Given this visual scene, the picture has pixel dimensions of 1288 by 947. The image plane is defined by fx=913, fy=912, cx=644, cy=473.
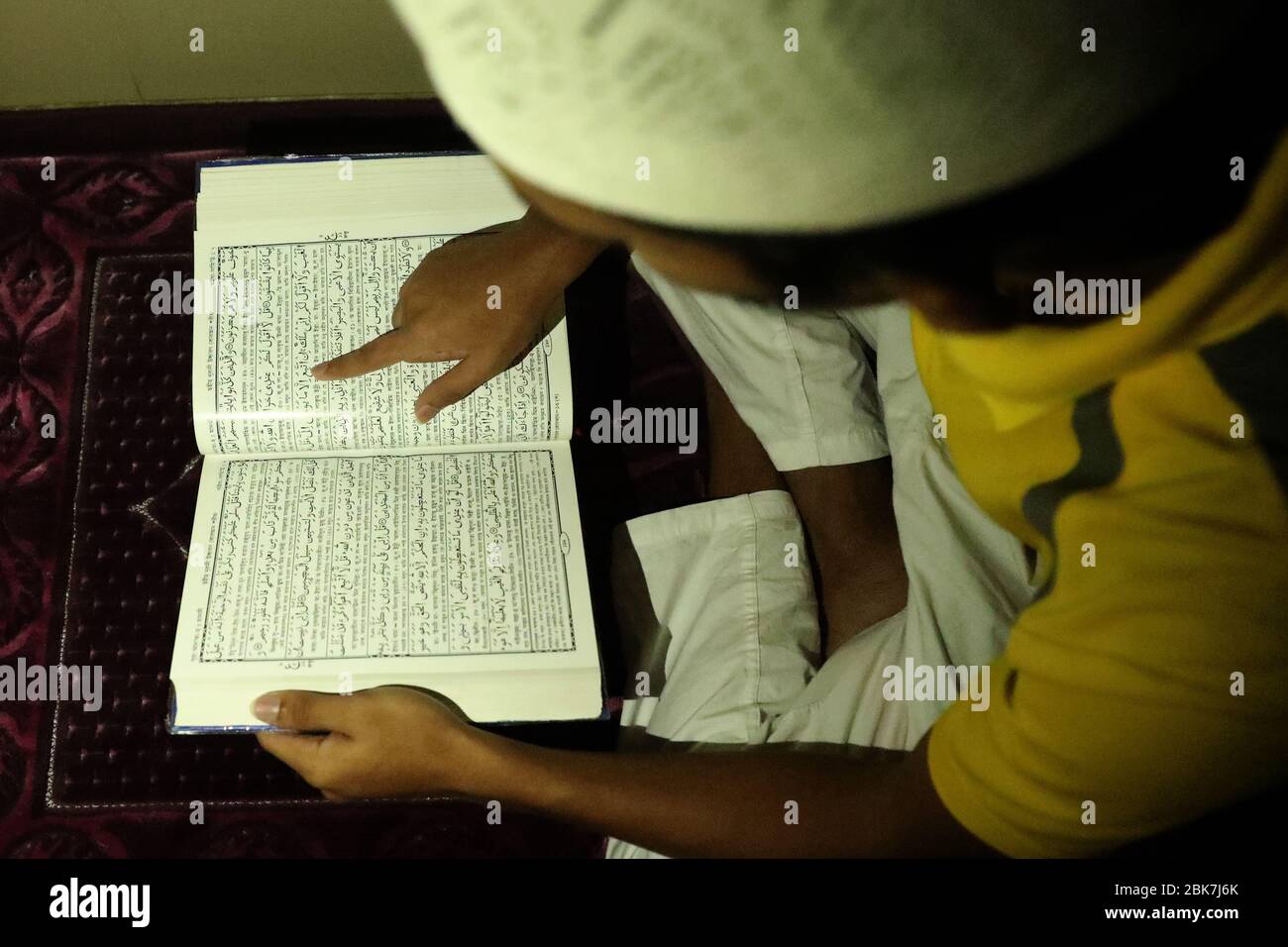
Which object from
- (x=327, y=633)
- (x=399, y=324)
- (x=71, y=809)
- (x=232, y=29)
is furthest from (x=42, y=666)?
(x=232, y=29)

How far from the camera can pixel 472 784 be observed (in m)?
0.65

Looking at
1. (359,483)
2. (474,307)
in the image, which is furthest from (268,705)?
(474,307)

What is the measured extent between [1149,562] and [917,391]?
1.01 ft

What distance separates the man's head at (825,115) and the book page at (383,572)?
414 mm

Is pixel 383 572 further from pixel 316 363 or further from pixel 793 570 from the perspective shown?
pixel 793 570

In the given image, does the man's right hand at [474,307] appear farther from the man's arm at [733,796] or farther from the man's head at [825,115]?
the man's head at [825,115]

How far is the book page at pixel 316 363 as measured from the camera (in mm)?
681

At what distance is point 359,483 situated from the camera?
2.26ft

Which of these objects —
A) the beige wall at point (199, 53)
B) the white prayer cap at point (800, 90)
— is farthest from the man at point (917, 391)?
the beige wall at point (199, 53)

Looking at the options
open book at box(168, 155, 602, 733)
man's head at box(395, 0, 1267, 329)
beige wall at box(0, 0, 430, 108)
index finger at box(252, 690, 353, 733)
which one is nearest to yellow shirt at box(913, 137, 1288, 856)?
man's head at box(395, 0, 1267, 329)

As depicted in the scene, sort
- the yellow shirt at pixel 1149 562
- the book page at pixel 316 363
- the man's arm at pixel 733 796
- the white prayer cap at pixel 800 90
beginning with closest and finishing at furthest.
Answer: the white prayer cap at pixel 800 90
the yellow shirt at pixel 1149 562
the man's arm at pixel 733 796
the book page at pixel 316 363

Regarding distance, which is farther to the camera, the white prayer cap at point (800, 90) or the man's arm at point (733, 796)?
the man's arm at point (733, 796)

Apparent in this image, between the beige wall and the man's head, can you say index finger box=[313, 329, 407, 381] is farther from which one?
the man's head
